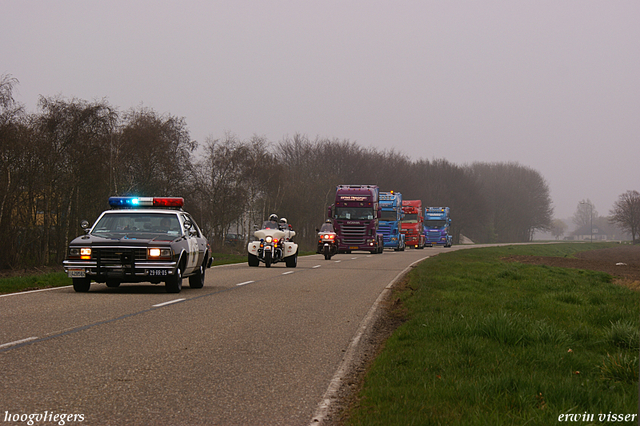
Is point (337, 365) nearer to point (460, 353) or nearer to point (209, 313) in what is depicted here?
point (460, 353)

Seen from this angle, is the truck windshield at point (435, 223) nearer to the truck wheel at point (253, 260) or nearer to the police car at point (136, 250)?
the truck wheel at point (253, 260)

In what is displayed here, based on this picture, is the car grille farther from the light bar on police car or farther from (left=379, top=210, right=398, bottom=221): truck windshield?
(left=379, top=210, right=398, bottom=221): truck windshield

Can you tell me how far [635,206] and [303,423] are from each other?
13084cm

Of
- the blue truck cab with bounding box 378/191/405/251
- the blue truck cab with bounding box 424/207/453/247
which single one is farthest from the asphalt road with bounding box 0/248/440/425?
the blue truck cab with bounding box 424/207/453/247

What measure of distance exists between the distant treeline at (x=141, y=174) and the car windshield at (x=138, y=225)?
796 inches

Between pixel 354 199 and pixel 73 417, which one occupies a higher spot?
pixel 354 199

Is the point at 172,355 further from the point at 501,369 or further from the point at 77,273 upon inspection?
the point at 77,273

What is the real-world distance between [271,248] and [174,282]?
11.6m

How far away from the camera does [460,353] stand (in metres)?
7.40

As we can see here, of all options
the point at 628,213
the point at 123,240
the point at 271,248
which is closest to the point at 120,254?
the point at 123,240

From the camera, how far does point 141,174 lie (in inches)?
1949

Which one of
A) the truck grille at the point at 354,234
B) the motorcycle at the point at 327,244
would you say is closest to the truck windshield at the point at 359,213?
the truck grille at the point at 354,234

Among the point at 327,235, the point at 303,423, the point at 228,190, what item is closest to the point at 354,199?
the point at 327,235

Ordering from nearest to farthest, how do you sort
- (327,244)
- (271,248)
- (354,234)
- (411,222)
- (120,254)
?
(120,254), (271,248), (327,244), (354,234), (411,222)
